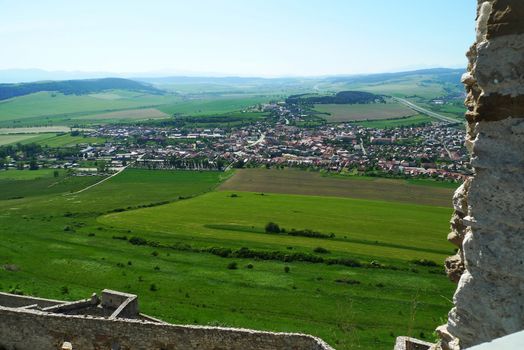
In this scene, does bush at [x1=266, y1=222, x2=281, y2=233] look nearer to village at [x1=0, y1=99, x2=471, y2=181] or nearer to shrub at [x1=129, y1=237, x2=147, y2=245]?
shrub at [x1=129, y1=237, x2=147, y2=245]

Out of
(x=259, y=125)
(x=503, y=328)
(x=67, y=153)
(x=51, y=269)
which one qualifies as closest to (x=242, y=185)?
(x=51, y=269)

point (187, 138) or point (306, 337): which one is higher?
point (306, 337)

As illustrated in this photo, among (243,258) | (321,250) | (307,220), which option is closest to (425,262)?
(321,250)

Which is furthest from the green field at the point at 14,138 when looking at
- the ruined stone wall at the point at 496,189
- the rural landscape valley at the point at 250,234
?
the ruined stone wall at the point at 496,189

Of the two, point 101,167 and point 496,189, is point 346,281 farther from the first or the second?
point 101,167

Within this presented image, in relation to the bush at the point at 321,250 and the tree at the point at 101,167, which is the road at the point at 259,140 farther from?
the bush at the point at 321,250

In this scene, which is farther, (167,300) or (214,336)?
(167,300)

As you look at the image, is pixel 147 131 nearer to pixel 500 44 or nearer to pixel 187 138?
pixel 187 138
